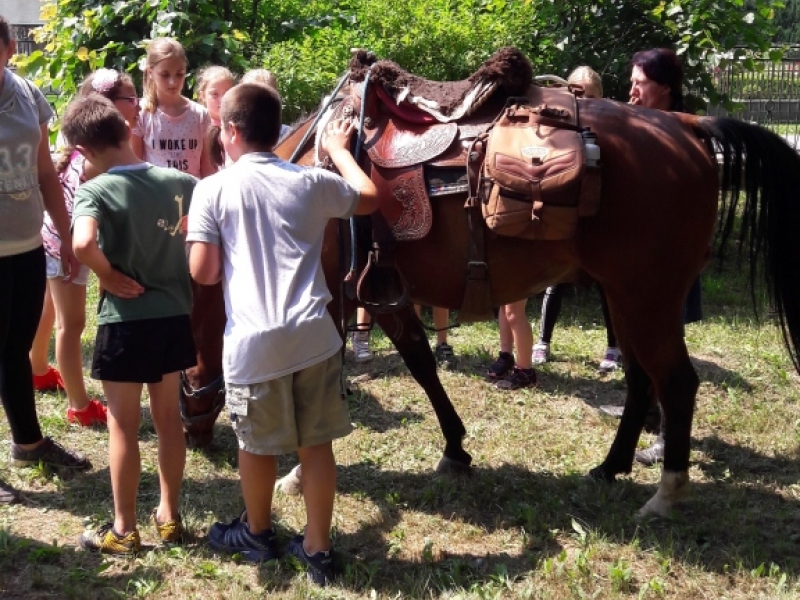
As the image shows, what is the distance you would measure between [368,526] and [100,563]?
1.03 metres

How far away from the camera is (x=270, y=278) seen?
9.40 feet

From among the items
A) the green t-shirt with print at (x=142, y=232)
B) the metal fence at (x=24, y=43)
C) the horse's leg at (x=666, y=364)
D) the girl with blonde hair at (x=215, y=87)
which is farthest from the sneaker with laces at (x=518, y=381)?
the metal fence at (x=24, y=43)

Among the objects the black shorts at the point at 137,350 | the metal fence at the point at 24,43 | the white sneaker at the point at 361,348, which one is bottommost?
the white sneaker at the point at 361,348

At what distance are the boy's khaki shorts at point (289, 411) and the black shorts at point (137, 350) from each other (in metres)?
0.34

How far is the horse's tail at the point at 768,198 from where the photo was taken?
3625 millimetres

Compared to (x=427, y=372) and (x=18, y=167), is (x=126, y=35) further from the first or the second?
(x=427, y=372)

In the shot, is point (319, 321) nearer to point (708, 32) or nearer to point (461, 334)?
point (461, 334)

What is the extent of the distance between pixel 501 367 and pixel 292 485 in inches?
77.4

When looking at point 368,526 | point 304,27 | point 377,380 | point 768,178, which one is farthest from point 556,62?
point 368,526

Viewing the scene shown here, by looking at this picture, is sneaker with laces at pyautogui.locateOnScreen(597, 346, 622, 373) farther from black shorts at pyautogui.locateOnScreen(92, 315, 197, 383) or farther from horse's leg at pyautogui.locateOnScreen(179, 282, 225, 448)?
black shorts at pyautogui.locateOnScreen(92, 315, 197, 383)

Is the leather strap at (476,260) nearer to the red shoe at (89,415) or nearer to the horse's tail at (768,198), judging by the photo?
the horse's tail at (768,198)

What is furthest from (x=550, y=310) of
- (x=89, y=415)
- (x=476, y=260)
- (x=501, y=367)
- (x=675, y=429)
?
(x=89, y=415)

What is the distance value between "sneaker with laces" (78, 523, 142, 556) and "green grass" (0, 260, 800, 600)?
4 cm

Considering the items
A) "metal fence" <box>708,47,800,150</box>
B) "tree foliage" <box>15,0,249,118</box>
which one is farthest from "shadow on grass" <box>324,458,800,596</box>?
"metal fence" <box>708,47,800,150</box>
